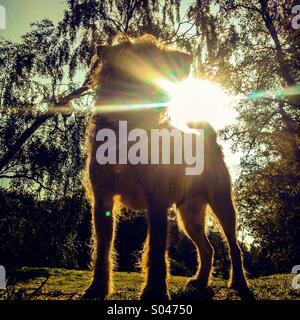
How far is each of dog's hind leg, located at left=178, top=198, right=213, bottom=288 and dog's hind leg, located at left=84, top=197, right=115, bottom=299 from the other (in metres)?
1.69

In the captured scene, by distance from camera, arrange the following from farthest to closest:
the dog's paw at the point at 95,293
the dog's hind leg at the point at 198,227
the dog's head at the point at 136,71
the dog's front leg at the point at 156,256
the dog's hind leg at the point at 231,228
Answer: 1. the dog's hind leg at the point at 198,227
2. the dog's hind leg at the point at 231,228
3. the dog's head at the point at 136,71
4. the dog's paw at the point at 95,293
5. the dog's front leg at the point at 156,256

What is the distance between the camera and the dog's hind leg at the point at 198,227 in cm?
538

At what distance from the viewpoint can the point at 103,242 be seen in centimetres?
408

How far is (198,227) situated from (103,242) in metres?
1.98

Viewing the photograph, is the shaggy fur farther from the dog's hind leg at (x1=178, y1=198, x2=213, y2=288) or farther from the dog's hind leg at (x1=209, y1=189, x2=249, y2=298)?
the dog's hind leg at (x1=178, y1=198, x2=213, y2=288)

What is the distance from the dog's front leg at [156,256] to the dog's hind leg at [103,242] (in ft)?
1.54

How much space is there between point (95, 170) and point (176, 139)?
4.13 ft

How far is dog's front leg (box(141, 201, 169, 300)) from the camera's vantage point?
3464 mm
